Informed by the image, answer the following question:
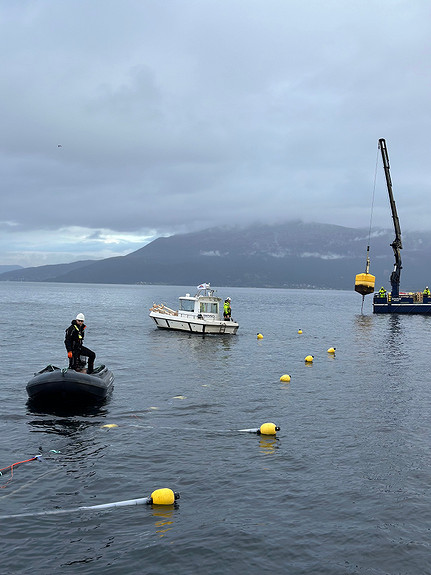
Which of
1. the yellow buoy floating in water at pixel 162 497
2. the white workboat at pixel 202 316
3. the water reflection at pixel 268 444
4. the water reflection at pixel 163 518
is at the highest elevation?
the white workboat at pixel 202 316

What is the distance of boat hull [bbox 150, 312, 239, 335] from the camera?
46906 millimetres

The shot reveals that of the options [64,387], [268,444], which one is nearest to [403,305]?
[268,444]

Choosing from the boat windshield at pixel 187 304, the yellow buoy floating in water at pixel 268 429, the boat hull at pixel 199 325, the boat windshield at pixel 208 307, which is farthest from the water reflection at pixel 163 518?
the boat windshield at pixel 187 304

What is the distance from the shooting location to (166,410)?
1995 cm

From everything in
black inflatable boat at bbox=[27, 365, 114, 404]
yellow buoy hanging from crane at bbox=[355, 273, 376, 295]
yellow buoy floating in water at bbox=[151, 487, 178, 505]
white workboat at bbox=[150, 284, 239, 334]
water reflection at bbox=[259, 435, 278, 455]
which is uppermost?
yellow buoy hanging from crane at bbox=[355, 273, 376, 295]

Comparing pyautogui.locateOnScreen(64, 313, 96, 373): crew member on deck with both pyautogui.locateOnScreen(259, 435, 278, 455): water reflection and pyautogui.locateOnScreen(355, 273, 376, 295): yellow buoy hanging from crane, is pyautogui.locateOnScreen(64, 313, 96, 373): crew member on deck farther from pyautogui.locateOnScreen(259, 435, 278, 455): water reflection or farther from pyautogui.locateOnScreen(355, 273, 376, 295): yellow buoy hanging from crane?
pyautogui.locateOnScreen(355, 273, 376, 295): yellow buoy hanging from crane

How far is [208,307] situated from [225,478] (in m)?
35.0

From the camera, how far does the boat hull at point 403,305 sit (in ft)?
286

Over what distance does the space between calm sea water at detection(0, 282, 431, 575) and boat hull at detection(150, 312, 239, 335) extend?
62.6 feet

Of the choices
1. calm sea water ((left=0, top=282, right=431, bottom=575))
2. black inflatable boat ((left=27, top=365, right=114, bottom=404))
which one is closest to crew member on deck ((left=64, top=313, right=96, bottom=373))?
black inflatable boat ((left=27, top=365, right=114, bottom=404))

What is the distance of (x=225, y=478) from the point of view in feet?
43.2

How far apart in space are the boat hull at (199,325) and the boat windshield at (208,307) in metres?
1.40

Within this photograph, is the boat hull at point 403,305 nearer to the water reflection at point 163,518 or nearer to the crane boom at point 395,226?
the crane boom at point 395,226

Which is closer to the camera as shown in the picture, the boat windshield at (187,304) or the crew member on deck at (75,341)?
the crew member on deck at (75,341)
